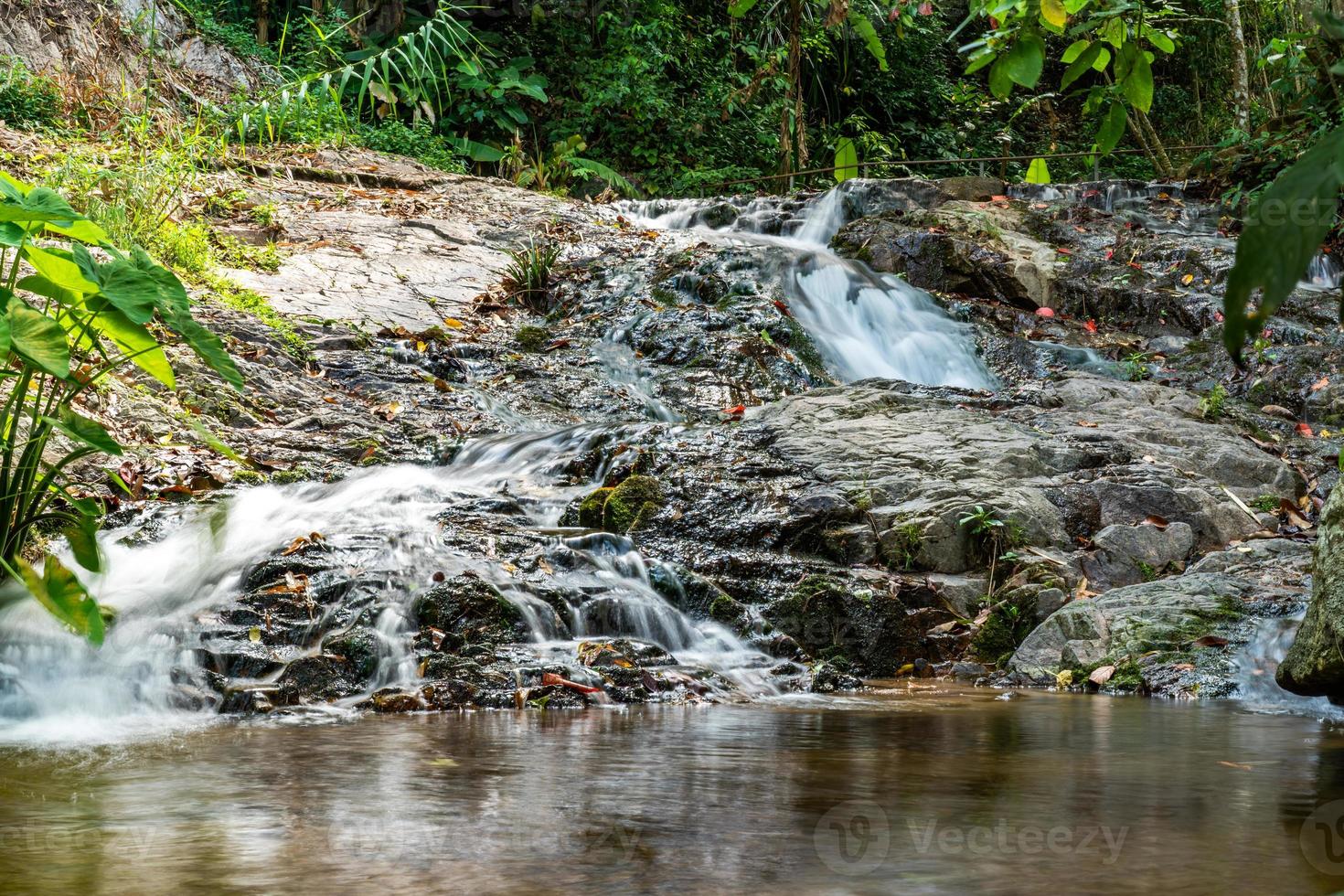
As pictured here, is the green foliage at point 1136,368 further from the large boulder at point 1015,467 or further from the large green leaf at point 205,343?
the large green leaf at point 205,343

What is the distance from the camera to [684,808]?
2.14m

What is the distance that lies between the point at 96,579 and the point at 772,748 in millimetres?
2865

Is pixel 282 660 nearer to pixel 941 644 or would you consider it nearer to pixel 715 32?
pixel 941 644

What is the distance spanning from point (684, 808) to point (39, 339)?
2178 mm

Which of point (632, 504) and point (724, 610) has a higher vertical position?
point (632, 504)

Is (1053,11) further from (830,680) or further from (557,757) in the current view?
(830,680)

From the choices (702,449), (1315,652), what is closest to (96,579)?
(702,449)

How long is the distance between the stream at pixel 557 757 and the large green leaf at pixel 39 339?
40.6 inches

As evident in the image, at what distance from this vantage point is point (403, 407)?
704cm

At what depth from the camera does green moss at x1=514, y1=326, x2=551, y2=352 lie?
864 cm

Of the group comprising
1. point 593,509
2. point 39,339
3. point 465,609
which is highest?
point 39,339

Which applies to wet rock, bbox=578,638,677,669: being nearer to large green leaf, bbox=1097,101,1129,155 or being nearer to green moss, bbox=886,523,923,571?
green moss, bbox=886,523,923,571

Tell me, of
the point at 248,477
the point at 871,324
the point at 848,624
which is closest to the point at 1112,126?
the point at 848,624

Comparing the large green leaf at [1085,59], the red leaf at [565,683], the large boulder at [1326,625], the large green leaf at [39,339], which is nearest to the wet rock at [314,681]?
the red leaf at [565,683]
